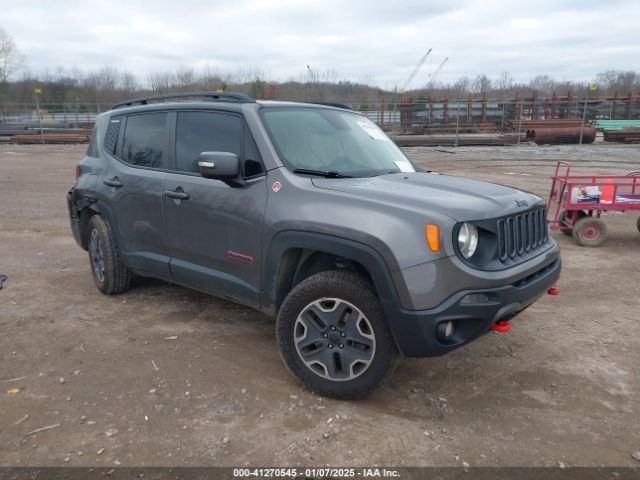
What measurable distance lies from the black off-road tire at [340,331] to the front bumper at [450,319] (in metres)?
0.11

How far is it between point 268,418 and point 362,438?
593 mm

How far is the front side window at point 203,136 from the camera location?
13.1ft

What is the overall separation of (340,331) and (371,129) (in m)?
2.10

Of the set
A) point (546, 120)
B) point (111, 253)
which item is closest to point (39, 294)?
point (111, 253)

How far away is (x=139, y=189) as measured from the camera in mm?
4605

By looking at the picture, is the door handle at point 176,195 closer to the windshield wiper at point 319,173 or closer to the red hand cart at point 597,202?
the windshield wiper at point 319,173

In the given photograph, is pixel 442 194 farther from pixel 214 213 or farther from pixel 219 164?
pixel 214 213

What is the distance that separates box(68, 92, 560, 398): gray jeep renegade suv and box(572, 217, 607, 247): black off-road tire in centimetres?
407

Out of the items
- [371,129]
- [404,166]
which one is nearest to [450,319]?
[404,166]

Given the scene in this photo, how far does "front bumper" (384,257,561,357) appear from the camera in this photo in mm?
2959

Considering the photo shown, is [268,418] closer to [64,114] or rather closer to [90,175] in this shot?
[90,175]

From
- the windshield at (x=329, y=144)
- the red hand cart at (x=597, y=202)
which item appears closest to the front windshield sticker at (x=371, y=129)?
the windshield at (x=329, y=144)

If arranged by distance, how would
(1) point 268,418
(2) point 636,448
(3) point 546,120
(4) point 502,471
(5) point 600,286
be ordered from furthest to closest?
(3) point 546,120 < (5) point 600,286 < (1) point 268,418 < (2) point 636,448 < (4) point 502,471

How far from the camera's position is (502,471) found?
9.03 ft
